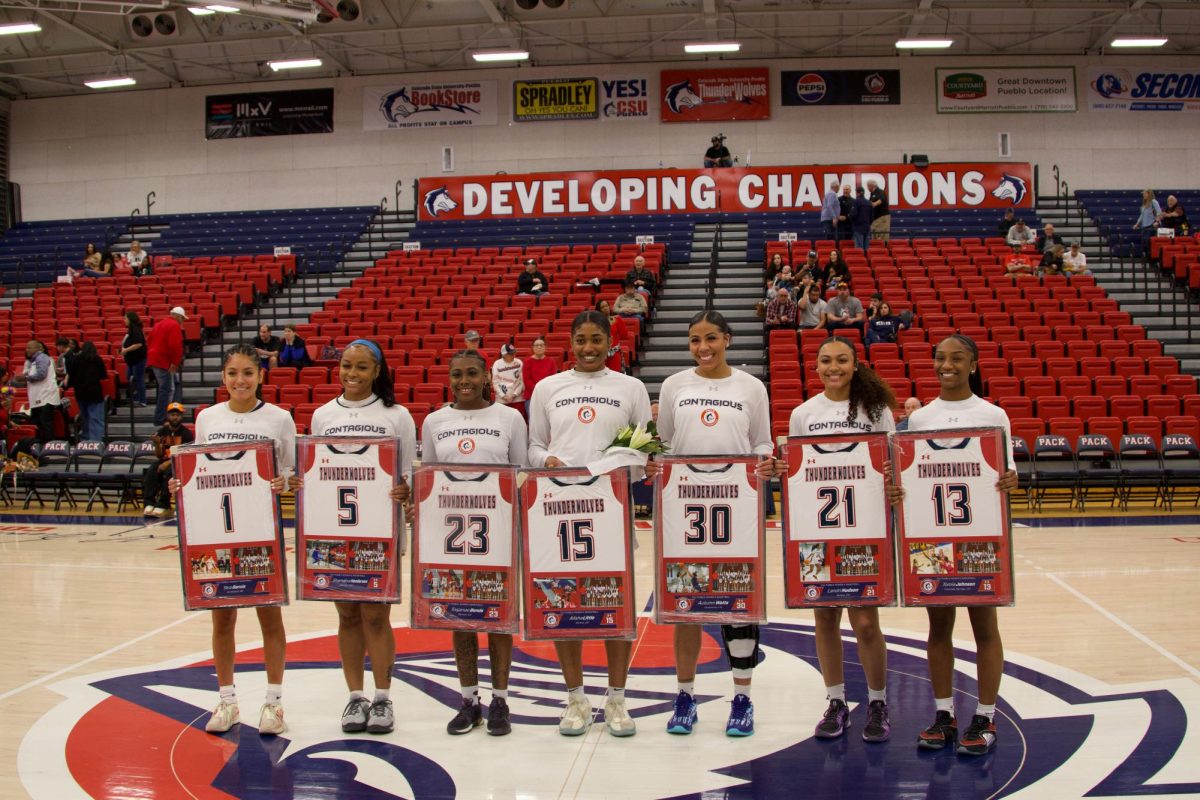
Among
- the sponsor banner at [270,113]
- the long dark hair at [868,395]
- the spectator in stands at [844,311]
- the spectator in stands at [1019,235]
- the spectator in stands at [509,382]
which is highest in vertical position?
the sponsor banner at [270,113]

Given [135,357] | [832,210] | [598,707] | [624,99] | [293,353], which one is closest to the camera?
[598,707]

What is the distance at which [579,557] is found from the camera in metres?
4.32

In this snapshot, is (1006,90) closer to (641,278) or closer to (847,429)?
(641,278)

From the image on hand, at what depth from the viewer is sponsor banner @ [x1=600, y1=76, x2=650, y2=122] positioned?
22906 mm

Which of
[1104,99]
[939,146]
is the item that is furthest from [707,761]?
[1104,99]

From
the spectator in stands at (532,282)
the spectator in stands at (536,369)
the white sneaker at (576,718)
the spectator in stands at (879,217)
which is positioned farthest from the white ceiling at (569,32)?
the white sneaker at (576,718)

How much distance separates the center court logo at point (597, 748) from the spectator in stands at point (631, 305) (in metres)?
9.94

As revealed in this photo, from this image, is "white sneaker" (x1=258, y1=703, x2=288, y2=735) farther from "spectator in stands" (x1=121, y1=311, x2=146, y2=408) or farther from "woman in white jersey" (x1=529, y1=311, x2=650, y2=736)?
"spectator in stands" (x1=121, y1=311, x2=146, y2=408)

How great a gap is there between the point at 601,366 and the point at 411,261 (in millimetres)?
15422

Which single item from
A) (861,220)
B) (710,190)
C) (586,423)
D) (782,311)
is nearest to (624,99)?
(710,190)

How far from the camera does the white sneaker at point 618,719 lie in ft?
14.4

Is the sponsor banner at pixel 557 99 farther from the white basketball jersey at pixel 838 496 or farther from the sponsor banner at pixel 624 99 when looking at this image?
the white basketball jersey at pixel 838 496

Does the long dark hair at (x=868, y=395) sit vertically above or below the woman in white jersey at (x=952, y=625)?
above

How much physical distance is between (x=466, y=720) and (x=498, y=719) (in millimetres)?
153
